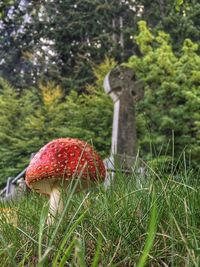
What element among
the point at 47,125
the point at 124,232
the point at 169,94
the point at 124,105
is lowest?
the point at 47,125

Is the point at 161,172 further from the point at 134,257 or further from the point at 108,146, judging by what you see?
the point at 108,146

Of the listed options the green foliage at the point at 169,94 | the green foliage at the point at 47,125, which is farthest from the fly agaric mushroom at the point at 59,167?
the green foliage at the point at 47,125

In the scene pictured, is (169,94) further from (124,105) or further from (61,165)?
(61,165)

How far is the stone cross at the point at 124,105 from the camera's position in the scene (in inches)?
224

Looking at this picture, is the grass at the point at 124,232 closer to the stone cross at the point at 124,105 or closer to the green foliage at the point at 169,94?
the stone cross at the point at 124,105

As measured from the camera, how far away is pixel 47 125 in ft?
43.1

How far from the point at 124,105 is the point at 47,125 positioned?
7.54 m

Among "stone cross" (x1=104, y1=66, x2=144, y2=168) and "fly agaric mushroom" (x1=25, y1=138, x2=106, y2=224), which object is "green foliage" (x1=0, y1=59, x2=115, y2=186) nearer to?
"stone cross" (x1=104, y1=66, x2=144, y2=168)

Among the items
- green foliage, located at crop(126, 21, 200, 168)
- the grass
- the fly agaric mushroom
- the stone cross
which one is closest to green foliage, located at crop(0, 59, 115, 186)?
green foliage, located at crop(126, 21, 200, 168)

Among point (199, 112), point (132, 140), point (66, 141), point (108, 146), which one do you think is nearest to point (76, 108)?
point (108, 146)

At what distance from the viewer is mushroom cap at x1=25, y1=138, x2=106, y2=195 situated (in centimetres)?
154

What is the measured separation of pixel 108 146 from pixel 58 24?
1039cm

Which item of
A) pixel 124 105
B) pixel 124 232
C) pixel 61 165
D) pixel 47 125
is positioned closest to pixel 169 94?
pixel 47 125

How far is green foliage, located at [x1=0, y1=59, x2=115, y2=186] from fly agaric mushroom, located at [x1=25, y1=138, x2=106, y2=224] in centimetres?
944
